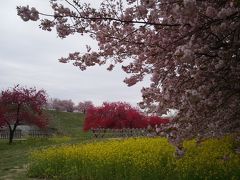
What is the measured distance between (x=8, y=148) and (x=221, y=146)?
1944 cm

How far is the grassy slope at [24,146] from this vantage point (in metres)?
15.5

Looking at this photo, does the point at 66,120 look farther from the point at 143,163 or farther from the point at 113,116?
the point at 143,163

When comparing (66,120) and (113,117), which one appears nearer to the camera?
(113,117)

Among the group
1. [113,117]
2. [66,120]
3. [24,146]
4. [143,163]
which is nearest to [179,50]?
[143,163]

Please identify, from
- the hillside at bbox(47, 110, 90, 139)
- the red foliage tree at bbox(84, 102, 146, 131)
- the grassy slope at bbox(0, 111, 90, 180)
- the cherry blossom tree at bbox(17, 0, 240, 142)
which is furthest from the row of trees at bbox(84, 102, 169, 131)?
the cherry blossom tree at bbox(17, 0, 240, 142)

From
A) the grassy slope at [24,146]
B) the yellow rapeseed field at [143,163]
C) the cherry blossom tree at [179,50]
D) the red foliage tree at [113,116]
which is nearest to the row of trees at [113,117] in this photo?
the red foliage tree at [113,116]

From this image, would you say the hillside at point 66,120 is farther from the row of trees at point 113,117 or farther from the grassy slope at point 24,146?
the row of trees at point 113,117

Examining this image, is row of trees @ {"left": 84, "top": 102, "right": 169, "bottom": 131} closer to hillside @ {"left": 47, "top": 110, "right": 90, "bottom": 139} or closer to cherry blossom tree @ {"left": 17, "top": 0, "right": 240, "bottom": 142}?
hillside @ {"left": 47, "top": 110, "right": 90, "bottom": 139}

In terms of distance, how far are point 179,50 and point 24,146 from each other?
24.8m

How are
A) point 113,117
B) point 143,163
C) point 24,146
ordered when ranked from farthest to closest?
1. point 113,117
2. point 24,146
3. point 143,163

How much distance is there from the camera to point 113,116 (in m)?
33.9

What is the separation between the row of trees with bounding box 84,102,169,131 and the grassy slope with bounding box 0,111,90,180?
5.89 ft

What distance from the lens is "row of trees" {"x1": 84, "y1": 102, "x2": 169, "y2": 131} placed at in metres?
33.5

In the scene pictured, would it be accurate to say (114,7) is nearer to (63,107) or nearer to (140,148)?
(140,148)
